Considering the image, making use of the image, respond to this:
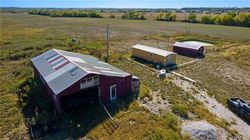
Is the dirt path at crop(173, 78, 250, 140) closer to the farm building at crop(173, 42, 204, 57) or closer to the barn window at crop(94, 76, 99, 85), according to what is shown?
the barn window at crop(94, 76, 99, 85)

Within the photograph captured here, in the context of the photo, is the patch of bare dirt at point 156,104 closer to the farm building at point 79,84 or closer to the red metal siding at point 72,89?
the farm building at point 79,84

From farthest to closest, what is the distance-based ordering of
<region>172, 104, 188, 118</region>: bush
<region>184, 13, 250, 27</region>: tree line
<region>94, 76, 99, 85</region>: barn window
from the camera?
<region>184, 13, 250, 27</region>: tree line → <region>172, 104, 188, 118</region>: bush → <region>94, 76, 99, 85</region>: barn window

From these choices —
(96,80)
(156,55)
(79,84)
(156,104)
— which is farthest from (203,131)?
(156,55)

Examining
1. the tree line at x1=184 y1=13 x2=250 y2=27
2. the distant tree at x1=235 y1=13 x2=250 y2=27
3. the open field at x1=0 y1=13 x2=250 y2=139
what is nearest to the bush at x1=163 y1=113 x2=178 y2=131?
the open field at x1=0 y1=13 x2=250 y2=139

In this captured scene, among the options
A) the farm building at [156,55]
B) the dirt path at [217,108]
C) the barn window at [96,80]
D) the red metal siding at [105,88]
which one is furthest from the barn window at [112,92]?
the farm building at [156,55]

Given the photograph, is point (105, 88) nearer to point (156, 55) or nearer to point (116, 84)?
point (116, 84)
